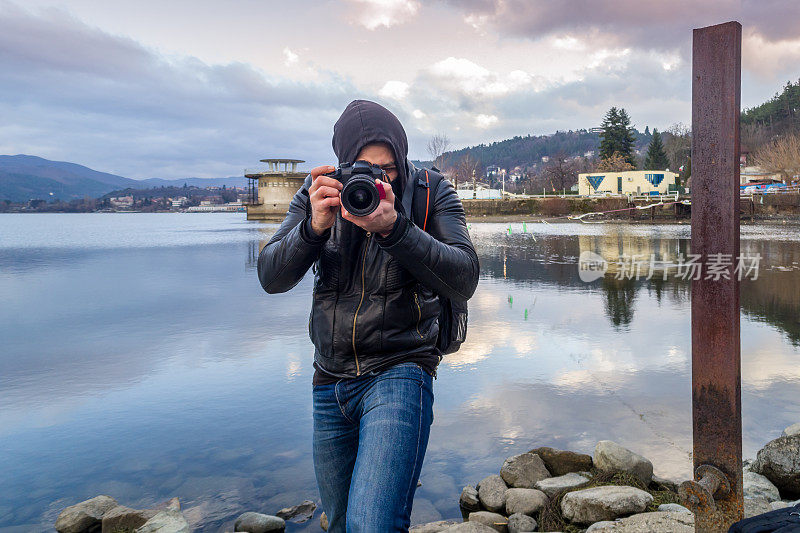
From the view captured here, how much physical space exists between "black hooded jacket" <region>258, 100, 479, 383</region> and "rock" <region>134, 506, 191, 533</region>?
247cm

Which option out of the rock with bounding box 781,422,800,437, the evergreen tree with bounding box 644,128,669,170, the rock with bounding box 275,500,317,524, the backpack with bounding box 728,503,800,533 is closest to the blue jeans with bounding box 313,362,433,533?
the backpack with bounding box 728,503,800,533

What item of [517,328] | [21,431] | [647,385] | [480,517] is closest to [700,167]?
[480,517]

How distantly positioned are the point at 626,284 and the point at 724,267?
39.3 feet

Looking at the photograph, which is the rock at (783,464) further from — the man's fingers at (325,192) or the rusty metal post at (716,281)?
the man's fingers at (325,192)

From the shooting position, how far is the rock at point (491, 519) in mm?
3676

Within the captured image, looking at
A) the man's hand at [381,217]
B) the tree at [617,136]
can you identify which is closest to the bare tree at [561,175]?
the tree at [617,136]

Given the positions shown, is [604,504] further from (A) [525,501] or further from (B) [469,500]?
(B) [469,500]

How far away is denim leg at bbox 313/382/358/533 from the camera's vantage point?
1.82 meters

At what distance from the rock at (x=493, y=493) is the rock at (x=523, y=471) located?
0.24ft

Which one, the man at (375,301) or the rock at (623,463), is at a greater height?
the man at (375,301)

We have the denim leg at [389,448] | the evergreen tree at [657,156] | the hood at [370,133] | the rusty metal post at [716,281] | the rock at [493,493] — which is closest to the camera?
the denim leg at [389,448]

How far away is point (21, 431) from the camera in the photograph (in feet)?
18.2

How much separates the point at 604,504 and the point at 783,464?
1.45 metres

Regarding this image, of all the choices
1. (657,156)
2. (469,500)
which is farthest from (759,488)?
(657,156)
